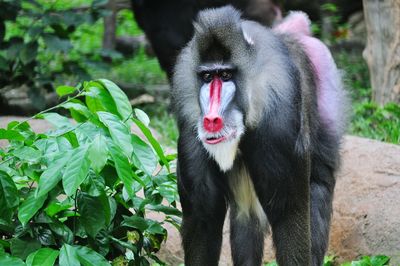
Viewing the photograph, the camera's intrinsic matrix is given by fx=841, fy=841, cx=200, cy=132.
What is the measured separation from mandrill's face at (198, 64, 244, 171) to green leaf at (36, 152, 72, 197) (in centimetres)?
51

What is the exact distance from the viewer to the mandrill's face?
311 cm

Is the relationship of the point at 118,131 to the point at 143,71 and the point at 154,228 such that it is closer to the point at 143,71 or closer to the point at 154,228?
the point at 154,228

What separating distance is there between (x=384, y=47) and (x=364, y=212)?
221cm

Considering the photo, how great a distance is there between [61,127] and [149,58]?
692cm

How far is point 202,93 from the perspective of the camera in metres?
3.26

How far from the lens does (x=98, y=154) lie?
117 inches

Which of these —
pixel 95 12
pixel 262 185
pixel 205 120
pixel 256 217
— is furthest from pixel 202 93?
pixel 95 12

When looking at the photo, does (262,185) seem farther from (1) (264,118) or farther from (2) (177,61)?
(2) (177,61)

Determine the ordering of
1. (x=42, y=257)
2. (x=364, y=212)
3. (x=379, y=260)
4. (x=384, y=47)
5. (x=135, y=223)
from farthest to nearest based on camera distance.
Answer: (x=384, y=47) < (x=364, y=212) < (x=379, y=260) < (x=135, y=223) < (x=42, y=257)

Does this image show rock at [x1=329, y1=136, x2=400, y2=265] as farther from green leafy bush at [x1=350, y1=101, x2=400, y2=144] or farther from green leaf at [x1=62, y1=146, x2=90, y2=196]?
green leaf at [x1=62, y1=146, x2=90, y2=196]

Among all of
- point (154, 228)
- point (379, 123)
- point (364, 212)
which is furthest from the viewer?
point (379, 123)

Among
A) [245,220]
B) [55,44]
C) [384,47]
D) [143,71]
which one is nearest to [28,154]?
[245,220]

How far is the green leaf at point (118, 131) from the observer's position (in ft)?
10.2

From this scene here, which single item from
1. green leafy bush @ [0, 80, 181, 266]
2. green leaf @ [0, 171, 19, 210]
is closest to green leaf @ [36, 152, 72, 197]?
green leafy bush @ [0, 80, 181, 266]
